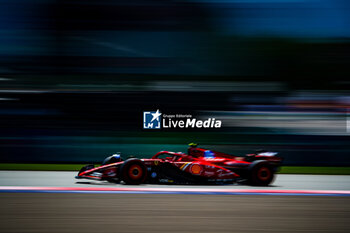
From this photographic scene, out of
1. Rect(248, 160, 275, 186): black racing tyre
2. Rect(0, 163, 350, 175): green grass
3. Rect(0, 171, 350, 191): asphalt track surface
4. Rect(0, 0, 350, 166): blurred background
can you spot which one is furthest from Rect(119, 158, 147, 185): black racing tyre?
Rect(0, 0, 350, 166): blurred background

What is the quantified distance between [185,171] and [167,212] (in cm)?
281

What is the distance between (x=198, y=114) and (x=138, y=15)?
4.44m

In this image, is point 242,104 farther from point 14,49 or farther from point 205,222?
point 205,222

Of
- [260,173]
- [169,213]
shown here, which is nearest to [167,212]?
[169,213]

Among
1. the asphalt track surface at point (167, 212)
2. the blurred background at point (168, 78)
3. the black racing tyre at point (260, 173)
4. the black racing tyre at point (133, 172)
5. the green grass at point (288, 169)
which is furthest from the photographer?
the blurred background at point (168, 78)

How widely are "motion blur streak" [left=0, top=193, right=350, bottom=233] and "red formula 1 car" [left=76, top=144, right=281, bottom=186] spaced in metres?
1.36

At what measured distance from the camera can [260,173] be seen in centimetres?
793

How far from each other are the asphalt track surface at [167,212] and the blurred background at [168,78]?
21.7ft

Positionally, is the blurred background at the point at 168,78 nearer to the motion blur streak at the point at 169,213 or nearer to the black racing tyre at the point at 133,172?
the black racing tyre at the point at 133,172

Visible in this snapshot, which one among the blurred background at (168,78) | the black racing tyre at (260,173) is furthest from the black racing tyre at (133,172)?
the blurred background at (168,78)

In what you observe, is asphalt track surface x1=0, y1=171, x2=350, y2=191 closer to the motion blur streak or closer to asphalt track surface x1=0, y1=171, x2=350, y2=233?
asphalt track surface x1=0, y1=171, x2=350, y2=233

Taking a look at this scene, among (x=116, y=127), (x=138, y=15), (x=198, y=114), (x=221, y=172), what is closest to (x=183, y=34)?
(x=138, y=15)

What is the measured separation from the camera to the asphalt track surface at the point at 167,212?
421 cm

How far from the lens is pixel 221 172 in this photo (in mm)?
7836
